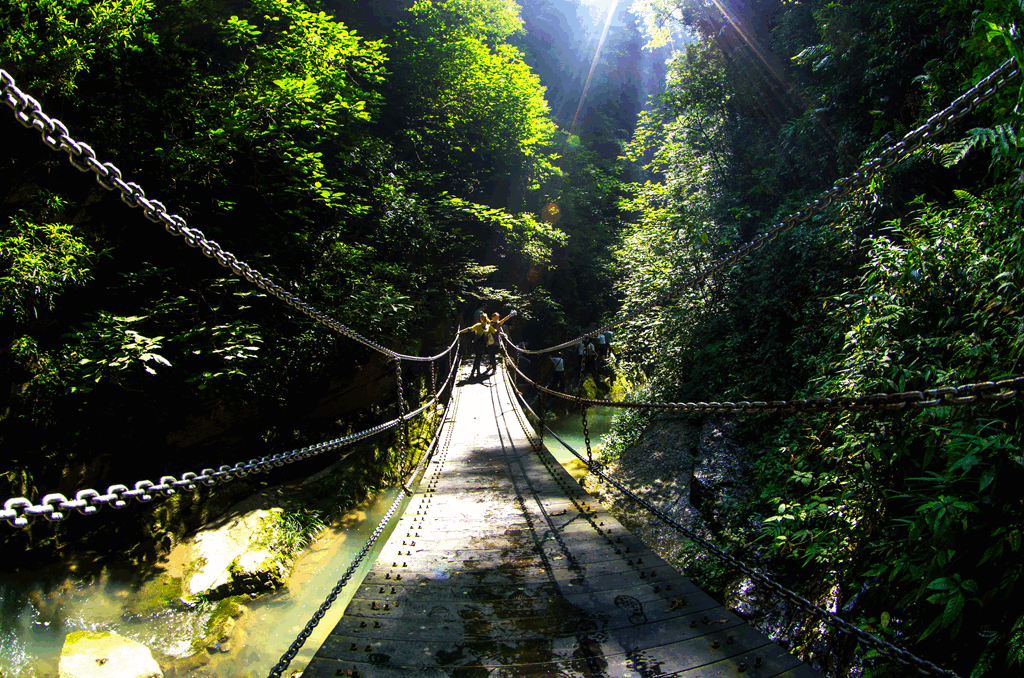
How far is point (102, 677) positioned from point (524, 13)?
27.3 m

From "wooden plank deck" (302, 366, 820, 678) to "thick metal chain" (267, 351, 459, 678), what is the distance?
21 cm

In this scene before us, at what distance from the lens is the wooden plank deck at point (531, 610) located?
5.51 feet

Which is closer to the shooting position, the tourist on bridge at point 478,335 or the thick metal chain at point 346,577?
the thick metal chain at point 346,577

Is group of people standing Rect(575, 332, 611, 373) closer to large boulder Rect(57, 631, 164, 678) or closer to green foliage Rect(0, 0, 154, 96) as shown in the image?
large boulder Rect(57, 631, 164, 678)

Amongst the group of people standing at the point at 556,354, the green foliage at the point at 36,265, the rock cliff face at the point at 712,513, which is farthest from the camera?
the group of people standing at the point at 556,354

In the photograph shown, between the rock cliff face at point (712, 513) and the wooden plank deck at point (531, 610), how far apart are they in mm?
1028

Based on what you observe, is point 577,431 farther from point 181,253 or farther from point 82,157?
point 82,157

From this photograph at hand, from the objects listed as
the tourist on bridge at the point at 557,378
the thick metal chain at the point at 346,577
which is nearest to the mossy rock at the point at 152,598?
the thick metal chain at the point at 346,577

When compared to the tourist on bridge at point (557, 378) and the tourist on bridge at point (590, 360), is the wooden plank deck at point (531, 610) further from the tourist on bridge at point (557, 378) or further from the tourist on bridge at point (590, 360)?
the tourist on bridge at point (557, 378)

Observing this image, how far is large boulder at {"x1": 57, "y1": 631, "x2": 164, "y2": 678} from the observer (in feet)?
10.8

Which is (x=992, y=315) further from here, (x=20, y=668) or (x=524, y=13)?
(x=524, y=13)

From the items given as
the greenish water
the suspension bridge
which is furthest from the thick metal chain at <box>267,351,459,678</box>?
the greenish water

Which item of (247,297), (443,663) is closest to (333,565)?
(247,297)

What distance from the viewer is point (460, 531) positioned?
9.86 ft
